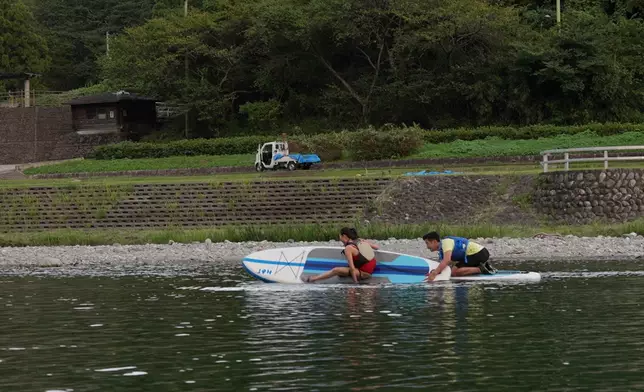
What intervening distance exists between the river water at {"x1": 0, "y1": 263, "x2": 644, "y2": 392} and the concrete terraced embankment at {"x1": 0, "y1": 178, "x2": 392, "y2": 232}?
16.9 m

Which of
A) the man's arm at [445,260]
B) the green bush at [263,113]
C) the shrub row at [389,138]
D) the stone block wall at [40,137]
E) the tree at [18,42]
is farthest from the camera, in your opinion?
the tree at [18,42]

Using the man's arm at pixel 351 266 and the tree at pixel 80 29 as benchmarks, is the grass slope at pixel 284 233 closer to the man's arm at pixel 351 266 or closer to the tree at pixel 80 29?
the man's arm at pixel 351 266

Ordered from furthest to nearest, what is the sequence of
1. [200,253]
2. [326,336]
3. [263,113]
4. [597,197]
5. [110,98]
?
[110,98] → [263,113] → [597,197] → [200,253] → [326,336]

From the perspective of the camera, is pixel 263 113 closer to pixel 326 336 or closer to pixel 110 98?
pixel 110 98

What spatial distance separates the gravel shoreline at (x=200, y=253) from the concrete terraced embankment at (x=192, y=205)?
5669 millimetres

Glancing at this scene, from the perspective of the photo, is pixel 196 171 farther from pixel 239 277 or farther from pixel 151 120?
pixel 239 277

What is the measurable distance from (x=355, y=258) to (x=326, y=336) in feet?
26.1

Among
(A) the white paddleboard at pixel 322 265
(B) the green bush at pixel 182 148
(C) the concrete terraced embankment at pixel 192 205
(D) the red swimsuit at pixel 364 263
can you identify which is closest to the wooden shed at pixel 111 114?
(B) the green bush at pixel 182 148

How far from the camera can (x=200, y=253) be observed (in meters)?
36.4

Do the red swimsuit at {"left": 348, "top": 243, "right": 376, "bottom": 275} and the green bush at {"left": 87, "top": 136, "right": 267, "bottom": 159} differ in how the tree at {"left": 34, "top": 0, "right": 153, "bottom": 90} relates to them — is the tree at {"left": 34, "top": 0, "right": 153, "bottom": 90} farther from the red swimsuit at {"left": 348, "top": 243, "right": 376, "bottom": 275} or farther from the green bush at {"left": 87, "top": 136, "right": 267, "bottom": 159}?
the red swimsuit at {"left": 348, "top": 243, "right": 376, "bottom": 275}

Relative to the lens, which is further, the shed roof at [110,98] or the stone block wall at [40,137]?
the shed roof at [110,98]

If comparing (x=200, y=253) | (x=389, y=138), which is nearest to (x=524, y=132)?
(x=389, y=138)

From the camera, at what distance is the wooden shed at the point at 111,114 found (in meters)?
79.7

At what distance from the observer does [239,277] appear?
29.4 metres
